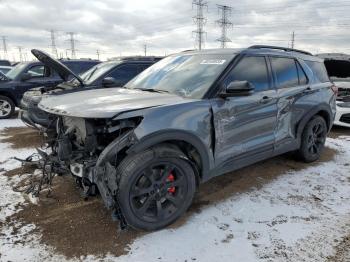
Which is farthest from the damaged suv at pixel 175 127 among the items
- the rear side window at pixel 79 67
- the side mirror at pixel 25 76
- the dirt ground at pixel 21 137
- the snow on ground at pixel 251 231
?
the rear side window at pixel 79 67

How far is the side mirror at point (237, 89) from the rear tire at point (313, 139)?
1980 millimetres

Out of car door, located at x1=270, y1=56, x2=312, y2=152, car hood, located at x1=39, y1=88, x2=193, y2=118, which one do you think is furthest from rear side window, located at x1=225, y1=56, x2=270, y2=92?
car hood, located at x1=39, y1=88, x2=193, y2=118

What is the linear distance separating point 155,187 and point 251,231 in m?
1.06

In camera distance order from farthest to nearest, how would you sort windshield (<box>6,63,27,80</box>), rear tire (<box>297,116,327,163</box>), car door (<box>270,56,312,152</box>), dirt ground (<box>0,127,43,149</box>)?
windshield (<box>6,63,27,80</box>) < dirt ground (<box>0,127,43,149</box>) < rear tire (<box>297,116,327,163</box>) < car door (<box>270,56,312,152</box>)

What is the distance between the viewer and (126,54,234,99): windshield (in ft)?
13.1

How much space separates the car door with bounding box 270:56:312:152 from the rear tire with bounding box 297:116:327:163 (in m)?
0.38

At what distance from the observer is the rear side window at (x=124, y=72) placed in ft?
26.2

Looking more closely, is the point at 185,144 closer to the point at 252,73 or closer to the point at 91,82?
the point at 252,73

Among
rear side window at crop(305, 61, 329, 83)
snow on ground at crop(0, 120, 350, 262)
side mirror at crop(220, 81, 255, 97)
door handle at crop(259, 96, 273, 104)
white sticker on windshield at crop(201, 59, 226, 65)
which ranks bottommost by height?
snow on ground at crop(0, 120, 350, 262)

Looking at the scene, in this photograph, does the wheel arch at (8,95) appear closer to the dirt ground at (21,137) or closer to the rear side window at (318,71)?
the dirt ground at (21,137)

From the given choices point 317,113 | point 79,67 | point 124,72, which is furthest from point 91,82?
point 317,113

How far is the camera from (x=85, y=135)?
3.50 meters

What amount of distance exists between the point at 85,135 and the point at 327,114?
4091 millimetres

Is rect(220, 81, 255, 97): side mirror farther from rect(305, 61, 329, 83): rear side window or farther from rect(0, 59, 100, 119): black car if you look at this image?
rect(0, 59, 100, 119): black car
